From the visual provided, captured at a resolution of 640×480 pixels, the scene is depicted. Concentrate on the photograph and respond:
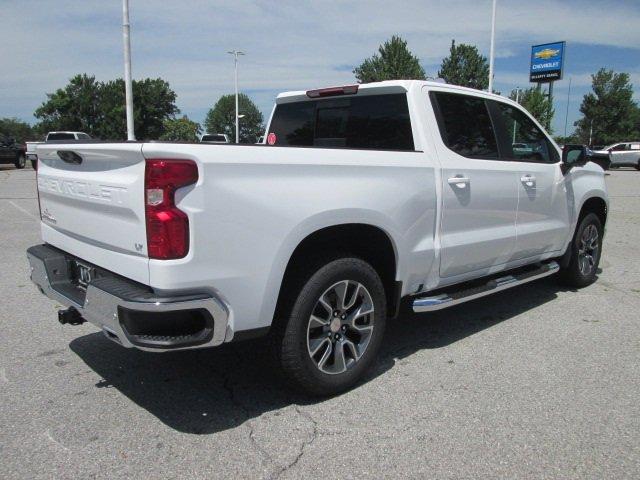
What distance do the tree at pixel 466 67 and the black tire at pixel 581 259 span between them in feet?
172

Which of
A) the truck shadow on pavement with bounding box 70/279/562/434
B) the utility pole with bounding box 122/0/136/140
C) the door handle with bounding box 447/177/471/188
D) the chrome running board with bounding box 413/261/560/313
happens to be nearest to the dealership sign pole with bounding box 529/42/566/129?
the utility pole with bounding box 122/0/136/140

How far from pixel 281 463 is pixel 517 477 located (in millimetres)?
1106

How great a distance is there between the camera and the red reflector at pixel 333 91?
4.24 metres

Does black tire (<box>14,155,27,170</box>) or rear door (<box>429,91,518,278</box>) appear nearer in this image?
rear door (<box>429,91,518,278</box>)

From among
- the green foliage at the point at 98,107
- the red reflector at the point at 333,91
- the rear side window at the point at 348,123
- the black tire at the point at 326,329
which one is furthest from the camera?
the green foliage at the point at 98,107

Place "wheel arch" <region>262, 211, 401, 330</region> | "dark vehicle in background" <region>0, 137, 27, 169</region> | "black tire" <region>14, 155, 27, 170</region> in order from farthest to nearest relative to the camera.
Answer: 1. "black tire" <region>14, 155, 27, 170</region>
2. "dark vehicle in background" <region>0, 137, 27, 169</region>
3. "wheel arch" <region>262, 211, 401, 330</region>

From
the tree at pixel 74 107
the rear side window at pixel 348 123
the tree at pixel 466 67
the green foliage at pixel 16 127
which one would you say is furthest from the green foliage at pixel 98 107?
the rear side window at pixel 348 123

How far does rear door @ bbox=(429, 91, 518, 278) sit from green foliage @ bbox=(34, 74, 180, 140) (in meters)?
78.2

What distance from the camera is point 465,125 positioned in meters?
4.19

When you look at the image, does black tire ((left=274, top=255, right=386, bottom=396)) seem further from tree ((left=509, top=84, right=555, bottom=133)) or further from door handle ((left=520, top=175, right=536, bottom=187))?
tree ((left=509, top=84, right=555, bottom=133))

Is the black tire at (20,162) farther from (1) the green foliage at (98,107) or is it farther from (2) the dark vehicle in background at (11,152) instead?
(1) the green foliage at (98,107)

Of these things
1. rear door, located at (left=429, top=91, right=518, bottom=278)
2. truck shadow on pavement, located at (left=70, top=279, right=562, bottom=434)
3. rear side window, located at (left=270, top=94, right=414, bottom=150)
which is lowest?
truck shadow on pavement, located at (left=70, top=279, right=562, bottom=434)

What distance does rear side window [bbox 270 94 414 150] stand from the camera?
396cm

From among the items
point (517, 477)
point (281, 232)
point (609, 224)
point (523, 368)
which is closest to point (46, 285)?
point (281, 232)
